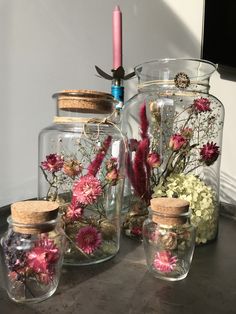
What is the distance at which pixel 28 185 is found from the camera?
1.23m

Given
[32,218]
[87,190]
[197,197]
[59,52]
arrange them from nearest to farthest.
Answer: [32,218] → [87,190] → [197,197] → [59,52]

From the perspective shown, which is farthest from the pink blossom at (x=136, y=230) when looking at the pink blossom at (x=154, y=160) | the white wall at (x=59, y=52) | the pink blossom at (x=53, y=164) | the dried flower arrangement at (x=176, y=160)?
the white wall at (x=59, y=52)

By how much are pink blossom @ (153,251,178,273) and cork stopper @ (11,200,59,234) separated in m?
0.21

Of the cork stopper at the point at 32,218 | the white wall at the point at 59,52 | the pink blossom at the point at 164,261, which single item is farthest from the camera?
the white wall at the point at 59,52

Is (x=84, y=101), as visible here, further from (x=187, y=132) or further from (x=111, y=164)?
(x=187, y=132)

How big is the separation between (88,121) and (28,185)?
0.52 m

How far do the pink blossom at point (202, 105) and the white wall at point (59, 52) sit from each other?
33 centimetres

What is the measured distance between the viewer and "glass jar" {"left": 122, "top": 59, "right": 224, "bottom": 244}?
0.87 meters

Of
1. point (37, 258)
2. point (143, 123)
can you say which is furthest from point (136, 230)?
point (37, 258)

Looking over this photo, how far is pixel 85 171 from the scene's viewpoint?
2.58ft

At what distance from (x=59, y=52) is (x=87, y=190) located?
65cm

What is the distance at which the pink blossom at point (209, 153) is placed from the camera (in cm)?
89

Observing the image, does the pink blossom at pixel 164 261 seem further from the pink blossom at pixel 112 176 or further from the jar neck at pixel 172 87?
the jar neck at pixel 172 87

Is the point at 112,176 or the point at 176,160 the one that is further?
the point at 176,160
